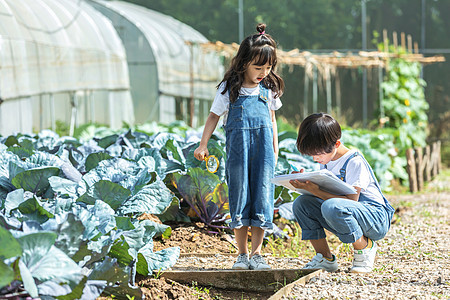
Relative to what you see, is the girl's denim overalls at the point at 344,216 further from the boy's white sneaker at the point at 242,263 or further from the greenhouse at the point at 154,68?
the greenhouse at the point at 154,68

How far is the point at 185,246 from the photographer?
135 inches

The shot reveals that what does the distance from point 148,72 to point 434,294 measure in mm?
9318

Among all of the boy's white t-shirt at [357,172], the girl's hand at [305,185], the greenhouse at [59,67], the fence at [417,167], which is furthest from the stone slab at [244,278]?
the fence at [417,167]

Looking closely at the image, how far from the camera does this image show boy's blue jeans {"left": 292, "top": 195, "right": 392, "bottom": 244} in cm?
270

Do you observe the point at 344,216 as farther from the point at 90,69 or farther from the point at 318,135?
the point at 90,69

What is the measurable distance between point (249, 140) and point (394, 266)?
97 centimetres

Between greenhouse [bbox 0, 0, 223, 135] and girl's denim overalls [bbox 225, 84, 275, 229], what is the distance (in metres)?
4.34

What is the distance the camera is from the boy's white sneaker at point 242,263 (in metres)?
2.87

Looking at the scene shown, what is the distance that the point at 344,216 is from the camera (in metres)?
2.69

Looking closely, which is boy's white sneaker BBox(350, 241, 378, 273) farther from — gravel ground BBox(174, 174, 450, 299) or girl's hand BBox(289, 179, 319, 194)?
girl's hand BBox(289, 179, 319, 194)

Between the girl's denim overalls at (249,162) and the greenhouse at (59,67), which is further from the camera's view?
the greenhouse at (59,67)

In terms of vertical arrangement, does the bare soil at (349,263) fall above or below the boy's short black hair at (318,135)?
below

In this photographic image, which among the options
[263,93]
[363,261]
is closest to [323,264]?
[363,261]

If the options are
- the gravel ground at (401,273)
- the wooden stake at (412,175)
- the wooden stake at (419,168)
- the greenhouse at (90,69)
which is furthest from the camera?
the wooden stake at (419,168)
